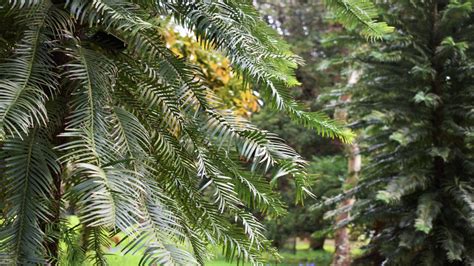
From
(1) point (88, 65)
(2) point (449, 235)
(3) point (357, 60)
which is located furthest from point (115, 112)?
(3) point (357, 60)

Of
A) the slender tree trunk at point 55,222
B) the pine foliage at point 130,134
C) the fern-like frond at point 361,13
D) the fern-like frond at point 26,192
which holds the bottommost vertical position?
the slender tree trunk at point 55,222

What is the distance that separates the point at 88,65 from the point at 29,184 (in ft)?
1.17

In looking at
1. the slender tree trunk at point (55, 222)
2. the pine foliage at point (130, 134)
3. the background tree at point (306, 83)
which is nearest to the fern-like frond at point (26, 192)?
the pine foliage at point (130, 134)

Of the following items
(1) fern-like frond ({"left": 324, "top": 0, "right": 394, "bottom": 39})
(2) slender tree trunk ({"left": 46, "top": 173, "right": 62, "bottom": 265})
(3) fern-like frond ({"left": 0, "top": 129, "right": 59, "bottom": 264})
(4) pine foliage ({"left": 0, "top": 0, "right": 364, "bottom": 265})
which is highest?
(1) fern-like frond ({"left": 324, "top": 0, "right": 394, "bottom": 39})

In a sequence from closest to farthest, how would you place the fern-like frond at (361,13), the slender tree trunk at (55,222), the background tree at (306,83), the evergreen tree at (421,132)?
the slender tree trunk at (55,222) → the fern-like frond at (361,13) → the evergreen tree at (421,132) → the background tree at (306,83)

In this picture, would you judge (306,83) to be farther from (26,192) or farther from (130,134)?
(26,192)

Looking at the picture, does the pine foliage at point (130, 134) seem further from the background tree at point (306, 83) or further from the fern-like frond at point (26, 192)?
the background tree at point (306, 83)

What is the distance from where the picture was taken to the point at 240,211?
1.47 metres

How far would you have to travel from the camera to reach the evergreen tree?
13.5 ft

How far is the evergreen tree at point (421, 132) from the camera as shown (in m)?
4.11

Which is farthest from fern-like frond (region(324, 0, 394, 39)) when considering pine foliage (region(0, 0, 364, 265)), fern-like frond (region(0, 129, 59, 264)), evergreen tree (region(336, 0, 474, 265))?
evergreen tree (region(336, 0, 474, 265))

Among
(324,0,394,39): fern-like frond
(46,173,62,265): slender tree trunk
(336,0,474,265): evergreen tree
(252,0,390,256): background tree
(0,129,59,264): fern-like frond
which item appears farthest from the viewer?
(252,0,390,256): background tree

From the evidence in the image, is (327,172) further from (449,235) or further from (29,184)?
(29,184)

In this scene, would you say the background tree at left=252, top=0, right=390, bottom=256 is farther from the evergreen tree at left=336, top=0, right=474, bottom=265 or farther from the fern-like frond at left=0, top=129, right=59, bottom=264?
the fern-like frond at left=0, top=129, right=59, bottom=264
